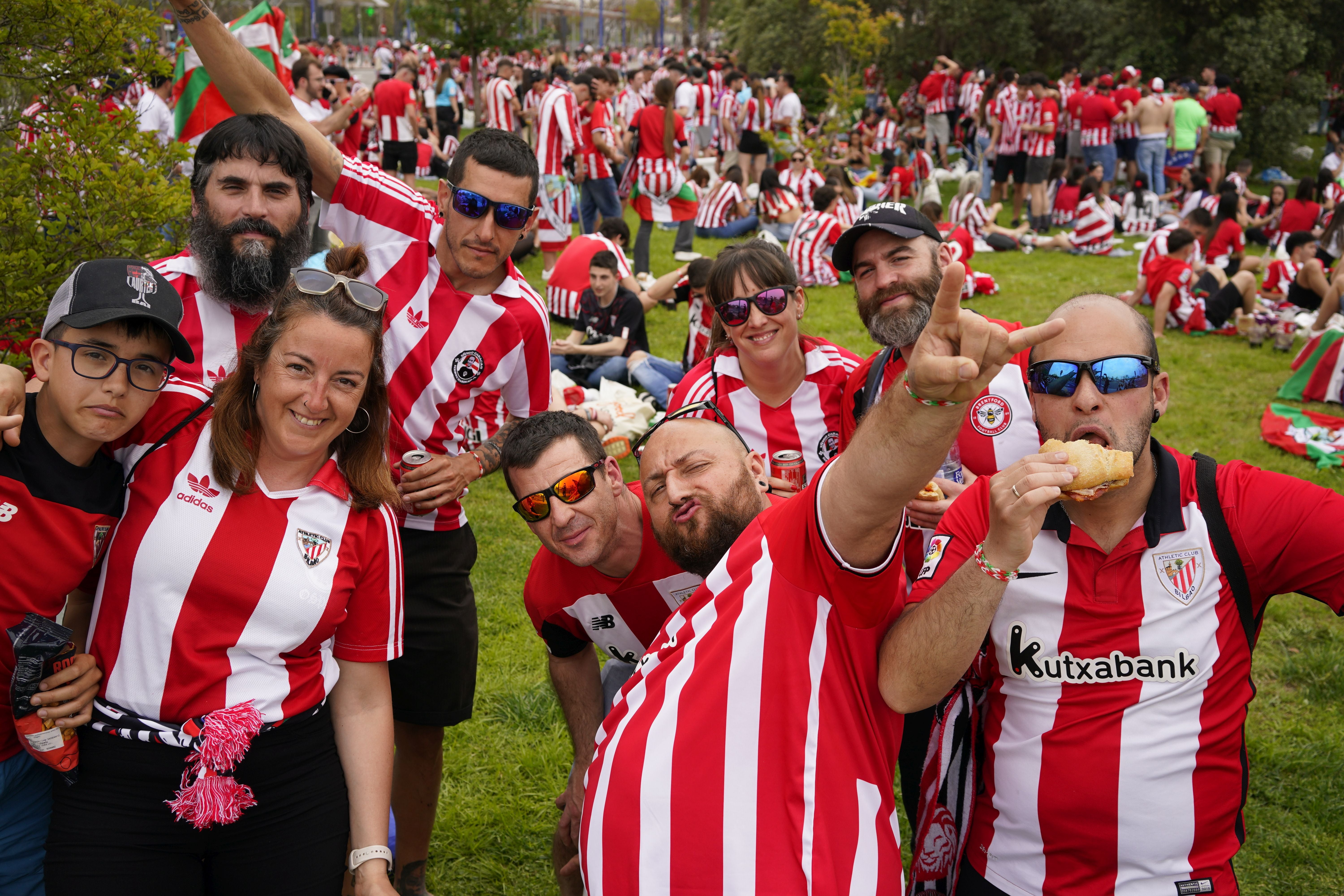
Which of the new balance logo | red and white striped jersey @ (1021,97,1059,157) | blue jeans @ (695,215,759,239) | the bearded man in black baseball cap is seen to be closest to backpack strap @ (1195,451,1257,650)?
the new balance logo

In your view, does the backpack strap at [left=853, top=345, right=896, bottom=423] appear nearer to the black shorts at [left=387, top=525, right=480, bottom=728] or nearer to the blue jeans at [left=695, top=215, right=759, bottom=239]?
the black shorts at [left=387, top=525, right=480, bottom=728]

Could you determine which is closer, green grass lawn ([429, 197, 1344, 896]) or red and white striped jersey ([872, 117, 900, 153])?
green grass lawn ([429, 197, 1344, 896])

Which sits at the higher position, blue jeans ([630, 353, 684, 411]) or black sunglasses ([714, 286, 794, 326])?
black sunglasses ([714, 286, 794, 326])

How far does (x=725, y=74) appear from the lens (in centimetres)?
2462

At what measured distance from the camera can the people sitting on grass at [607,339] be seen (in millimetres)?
8875

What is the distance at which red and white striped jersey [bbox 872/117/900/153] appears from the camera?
22672 mm

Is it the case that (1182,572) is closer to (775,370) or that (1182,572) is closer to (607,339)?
(775,370)

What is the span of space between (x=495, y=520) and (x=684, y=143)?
38.7 feet

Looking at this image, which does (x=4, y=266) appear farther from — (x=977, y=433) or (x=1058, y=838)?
(x=1058, y=838)


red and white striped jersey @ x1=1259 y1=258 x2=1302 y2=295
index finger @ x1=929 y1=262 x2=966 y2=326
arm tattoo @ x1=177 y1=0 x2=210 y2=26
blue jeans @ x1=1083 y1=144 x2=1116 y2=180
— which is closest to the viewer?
index finger @ x1=929 y1=262 x2=966 y2=326

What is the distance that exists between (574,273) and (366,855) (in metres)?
7.77

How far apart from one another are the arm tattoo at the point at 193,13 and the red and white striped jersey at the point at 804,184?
12788 mm

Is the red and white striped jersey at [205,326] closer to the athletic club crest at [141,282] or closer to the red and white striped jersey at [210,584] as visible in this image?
the red and white striped jersey at [210,584]

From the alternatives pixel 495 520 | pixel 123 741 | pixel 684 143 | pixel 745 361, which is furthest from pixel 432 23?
pixel 123 741
